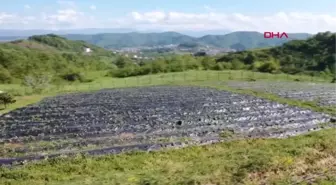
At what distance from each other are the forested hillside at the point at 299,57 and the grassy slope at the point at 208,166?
4267 centimetres

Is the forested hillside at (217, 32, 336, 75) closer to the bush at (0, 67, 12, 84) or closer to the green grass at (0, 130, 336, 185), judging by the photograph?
the bush at (0, 67, 12, 84)

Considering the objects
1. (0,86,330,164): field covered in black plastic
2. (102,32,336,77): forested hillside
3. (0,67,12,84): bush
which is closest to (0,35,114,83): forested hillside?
(0,67,12,84): bush

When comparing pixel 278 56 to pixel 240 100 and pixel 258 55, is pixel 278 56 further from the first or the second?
pixel 240 100

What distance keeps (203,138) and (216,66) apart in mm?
45674

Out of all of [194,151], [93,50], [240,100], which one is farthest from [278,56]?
[93,50]

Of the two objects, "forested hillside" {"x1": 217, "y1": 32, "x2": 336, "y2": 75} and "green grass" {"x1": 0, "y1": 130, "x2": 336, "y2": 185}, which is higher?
"forested hillside" {"x1": 217, "y1": 32, "x2": 336, "y2": 75}

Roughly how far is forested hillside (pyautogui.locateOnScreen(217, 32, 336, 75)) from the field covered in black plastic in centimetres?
3155

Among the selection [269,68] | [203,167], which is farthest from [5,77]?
[203,167]

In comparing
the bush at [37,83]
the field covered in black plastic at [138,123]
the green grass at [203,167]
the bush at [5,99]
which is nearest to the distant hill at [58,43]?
the bush at [37,83]

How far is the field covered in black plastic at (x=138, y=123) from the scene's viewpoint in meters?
16.2

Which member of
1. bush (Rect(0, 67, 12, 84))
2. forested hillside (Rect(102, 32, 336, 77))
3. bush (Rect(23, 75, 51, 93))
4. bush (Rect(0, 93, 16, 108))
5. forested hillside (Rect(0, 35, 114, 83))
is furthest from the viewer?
forested hillside (Rect(0, 35, 114, 83))

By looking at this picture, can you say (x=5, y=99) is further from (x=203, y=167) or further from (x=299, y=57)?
(x=299, y=57)

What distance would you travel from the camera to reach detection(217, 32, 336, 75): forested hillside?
57.1m

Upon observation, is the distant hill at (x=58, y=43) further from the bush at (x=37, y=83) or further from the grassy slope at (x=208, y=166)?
the grassy slope at (x=208, y=166)
